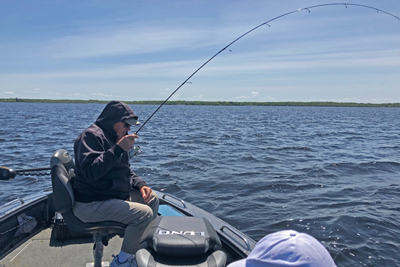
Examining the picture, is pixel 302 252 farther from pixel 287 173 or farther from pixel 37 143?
pixel 37 143

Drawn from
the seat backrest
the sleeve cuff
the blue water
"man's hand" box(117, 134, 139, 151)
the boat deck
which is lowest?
the blue water

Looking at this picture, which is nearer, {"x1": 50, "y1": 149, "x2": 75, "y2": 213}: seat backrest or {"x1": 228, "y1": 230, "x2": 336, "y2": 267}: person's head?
{"x1": 228, "y1": 230, "x2": 336, "y2": 267}: person's head

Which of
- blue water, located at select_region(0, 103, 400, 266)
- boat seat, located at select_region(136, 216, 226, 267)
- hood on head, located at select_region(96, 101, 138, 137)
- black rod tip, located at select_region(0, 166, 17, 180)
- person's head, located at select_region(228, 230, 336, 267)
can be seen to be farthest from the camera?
blue water, located at select_region(0, 103, 400, 266)

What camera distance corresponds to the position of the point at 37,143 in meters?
13.8

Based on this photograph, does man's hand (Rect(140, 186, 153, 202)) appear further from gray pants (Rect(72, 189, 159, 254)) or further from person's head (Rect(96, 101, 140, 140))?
person's head (Rect(96, 101, 140, 140))

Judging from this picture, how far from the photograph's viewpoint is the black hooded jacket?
2.32m

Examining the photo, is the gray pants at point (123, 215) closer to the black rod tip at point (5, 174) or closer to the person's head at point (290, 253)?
the black rod tip at point (5, 174)

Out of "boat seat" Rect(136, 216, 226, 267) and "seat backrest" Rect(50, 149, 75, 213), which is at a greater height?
"seat backrest" Rect(50, 149, 75, 213)

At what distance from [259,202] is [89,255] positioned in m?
4.03

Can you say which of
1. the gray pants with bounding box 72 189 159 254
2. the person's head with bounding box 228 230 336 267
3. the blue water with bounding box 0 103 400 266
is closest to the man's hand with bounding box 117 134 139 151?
the gray pants with bounding box 72 189 159 254

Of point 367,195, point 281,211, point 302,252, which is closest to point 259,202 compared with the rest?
point 281,211

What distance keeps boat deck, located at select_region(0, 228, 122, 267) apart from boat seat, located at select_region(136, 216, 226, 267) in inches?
51.3

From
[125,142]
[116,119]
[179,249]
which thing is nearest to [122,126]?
[116,119]

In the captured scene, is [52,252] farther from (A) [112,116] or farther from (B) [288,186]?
(B) [288,186]
